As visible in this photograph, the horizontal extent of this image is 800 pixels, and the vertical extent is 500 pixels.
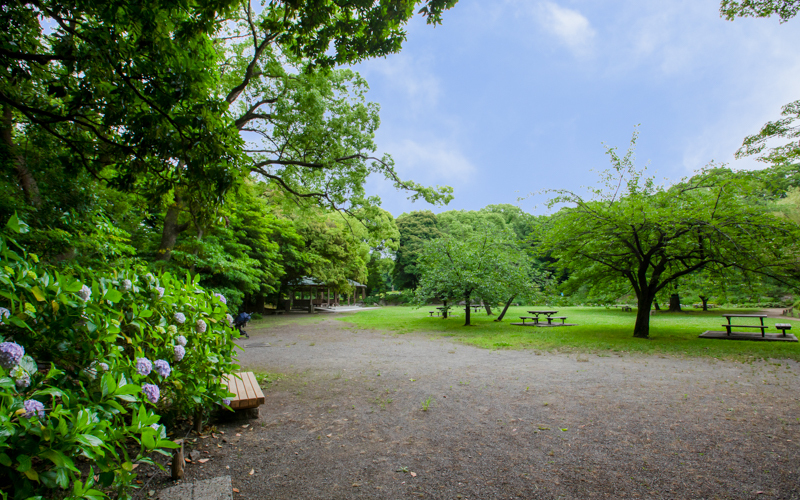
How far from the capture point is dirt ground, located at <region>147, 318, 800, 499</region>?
264cm

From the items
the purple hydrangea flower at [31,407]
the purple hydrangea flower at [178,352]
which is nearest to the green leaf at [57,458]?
the purple hydrangea flower at [31,407]

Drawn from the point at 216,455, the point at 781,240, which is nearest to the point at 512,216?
the point at 781,240

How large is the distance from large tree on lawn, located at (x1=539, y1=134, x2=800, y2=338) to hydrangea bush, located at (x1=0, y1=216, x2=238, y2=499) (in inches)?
413

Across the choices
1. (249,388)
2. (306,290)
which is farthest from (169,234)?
(306,290)

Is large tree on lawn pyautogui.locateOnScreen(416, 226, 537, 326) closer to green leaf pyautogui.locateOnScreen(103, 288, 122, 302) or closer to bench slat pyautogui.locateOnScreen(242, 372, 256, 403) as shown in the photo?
bench slat pyautogui.locateOnScreen(242, 372, 256, 403)

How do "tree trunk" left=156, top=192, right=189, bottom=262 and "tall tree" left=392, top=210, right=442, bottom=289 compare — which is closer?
"tree trunk" left=156, top=192, right=189, bottom=262

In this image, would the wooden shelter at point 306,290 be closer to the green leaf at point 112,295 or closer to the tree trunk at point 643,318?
the tree trunk at point 643,318

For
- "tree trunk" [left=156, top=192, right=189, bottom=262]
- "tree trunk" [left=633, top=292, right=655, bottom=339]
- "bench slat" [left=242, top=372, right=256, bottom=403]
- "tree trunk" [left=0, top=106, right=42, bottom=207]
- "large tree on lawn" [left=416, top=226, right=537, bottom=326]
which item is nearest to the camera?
"bench slat" [left=242, top=372, right=256, bottom=403]

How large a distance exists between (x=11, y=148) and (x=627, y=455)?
27.1ft

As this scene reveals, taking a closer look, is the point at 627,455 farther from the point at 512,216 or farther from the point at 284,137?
the point at 512,216

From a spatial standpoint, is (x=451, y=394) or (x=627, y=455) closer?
(x=627, y=455)

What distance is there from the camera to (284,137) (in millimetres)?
10469

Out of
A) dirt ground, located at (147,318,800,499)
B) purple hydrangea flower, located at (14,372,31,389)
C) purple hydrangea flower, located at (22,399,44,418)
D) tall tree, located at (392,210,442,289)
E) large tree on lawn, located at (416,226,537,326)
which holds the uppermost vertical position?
tall tree, located at (392,210,442,289)

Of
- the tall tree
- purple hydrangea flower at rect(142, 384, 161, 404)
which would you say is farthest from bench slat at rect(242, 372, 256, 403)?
the tall tree
